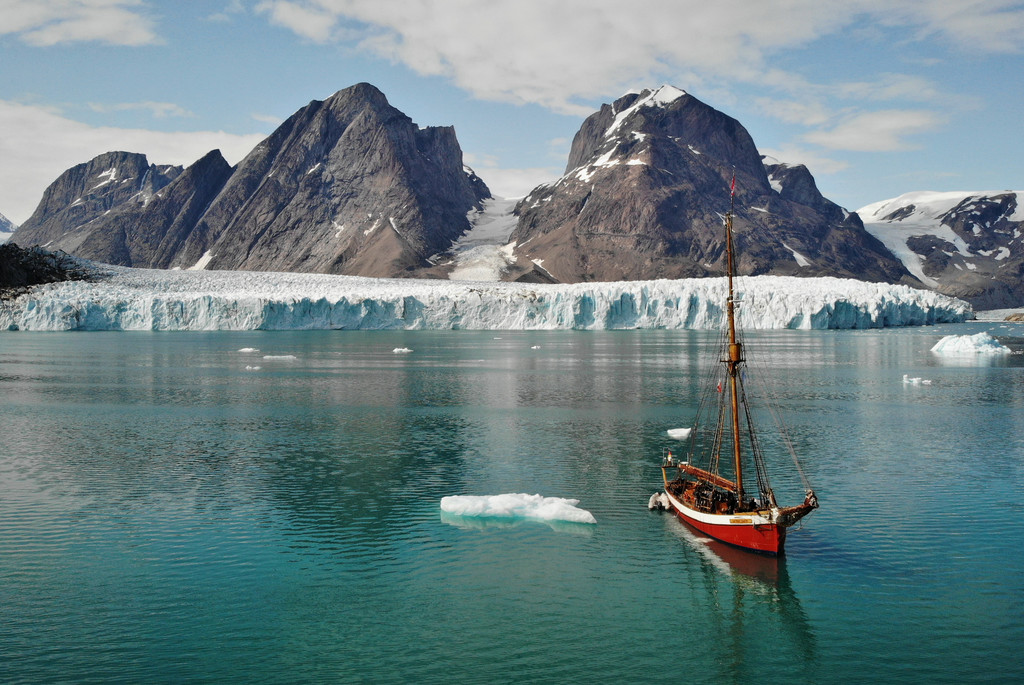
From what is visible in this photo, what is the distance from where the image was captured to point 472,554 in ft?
57.9

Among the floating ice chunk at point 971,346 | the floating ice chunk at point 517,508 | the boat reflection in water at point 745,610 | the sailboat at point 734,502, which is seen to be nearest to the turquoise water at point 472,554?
the boat reflection in water at point 745,610

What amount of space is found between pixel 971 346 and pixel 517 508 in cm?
6047

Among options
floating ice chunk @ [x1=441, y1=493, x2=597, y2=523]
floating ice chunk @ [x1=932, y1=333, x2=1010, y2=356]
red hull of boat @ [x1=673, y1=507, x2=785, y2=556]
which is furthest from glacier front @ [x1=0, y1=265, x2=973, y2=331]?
red hull of boat @ [x1=673, y1=507, x2=785, y2=556]

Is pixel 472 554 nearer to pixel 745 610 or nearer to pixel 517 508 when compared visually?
pixel 517 508

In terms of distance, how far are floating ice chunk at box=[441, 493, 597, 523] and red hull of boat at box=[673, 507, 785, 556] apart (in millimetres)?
2931

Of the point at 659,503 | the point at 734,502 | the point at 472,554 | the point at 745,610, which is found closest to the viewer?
the point at 745,610

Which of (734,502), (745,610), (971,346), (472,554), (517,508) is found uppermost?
(971,346)

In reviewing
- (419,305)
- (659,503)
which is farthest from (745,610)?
(419,305)

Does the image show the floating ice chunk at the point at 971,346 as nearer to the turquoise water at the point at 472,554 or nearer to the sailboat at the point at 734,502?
the turquoise water at the point at 472,554

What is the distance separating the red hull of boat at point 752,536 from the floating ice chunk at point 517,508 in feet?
9.62

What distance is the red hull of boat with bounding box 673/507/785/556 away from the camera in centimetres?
1709

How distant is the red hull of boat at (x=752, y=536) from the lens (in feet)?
56.1

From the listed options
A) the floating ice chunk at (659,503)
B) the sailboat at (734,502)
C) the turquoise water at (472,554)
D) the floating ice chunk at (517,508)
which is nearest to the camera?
the turquoise water at (472,554)

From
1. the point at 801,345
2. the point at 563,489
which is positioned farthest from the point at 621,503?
the point at 801,345
